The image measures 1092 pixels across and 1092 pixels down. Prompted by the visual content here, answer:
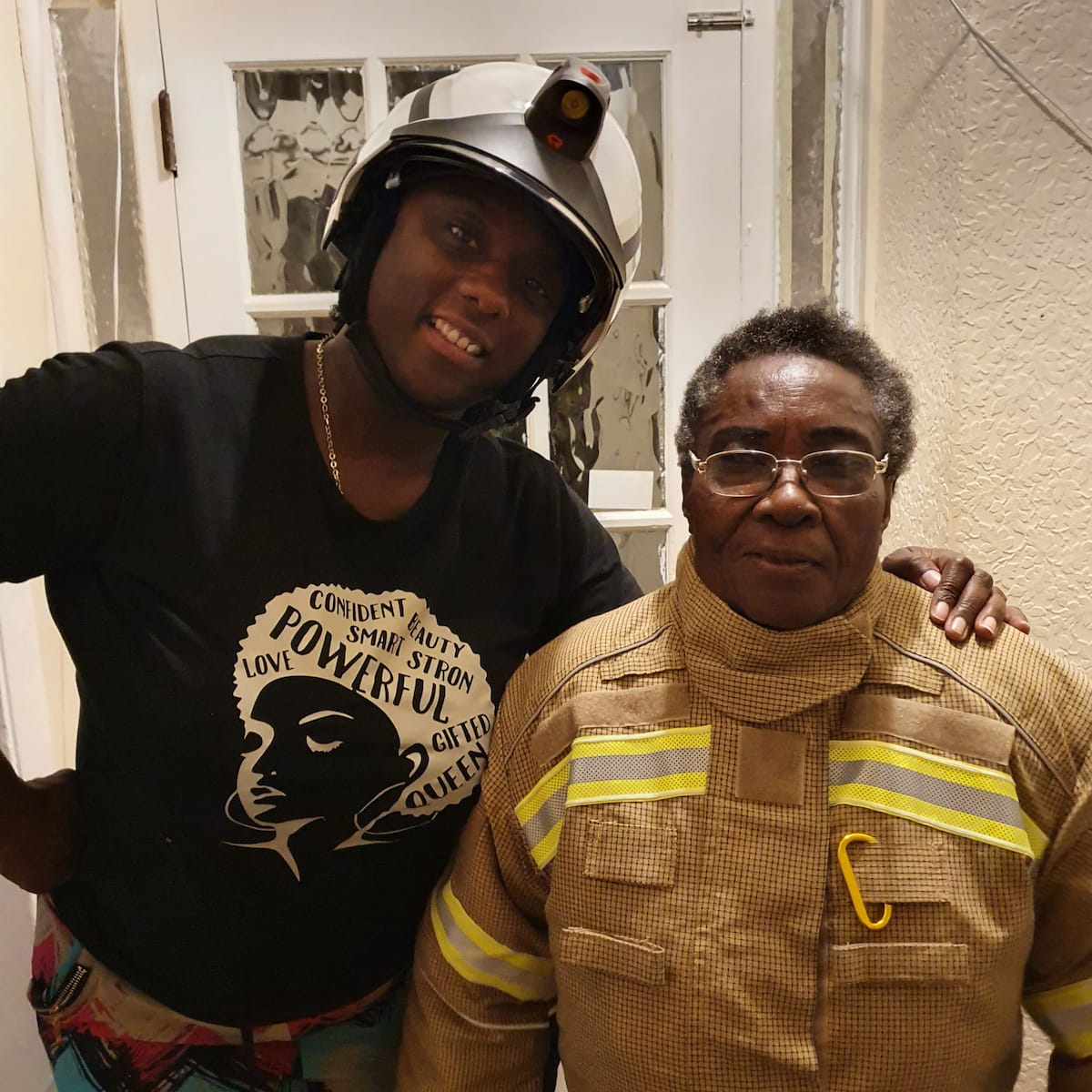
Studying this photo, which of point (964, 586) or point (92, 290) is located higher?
point (92, 290)

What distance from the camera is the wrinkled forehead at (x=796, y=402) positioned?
2.58 ft

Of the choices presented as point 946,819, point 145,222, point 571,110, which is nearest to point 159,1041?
point 946,819

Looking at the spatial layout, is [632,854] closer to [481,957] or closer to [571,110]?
[481,957]

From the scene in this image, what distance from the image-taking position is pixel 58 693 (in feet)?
5.18

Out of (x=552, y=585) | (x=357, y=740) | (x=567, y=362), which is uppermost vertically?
(x=567, y=362)

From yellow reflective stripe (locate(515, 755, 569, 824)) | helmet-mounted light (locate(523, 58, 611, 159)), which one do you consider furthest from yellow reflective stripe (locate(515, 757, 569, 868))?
helmet-mounted light (locate(523, 58, 611, 159))

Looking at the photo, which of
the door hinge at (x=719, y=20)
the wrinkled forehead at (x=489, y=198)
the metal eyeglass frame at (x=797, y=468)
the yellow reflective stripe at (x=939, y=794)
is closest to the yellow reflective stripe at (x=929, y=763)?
the yellow reflective stripe at (x=939, y=794)

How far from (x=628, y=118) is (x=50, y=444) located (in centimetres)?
122

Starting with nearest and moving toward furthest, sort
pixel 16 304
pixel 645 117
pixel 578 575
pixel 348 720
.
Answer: pixel 348 720 < pixel 578 575 < pixel 16 304 < pixel 645 117

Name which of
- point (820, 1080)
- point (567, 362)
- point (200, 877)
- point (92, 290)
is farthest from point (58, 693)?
point (820, 1080)

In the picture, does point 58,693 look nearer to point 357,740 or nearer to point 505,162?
point 357,740

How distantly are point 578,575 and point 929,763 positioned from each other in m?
0.46

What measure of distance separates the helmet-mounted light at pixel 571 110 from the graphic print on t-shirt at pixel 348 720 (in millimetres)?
507

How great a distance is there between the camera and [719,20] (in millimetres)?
1513
